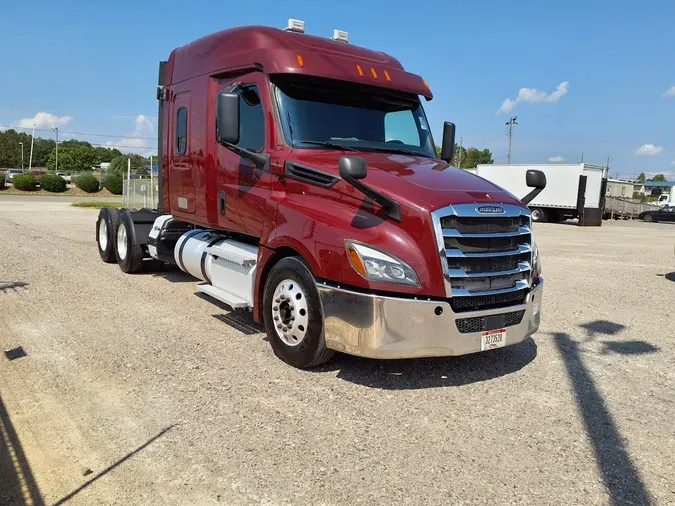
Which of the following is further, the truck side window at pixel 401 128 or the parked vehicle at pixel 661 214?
the parked vehicle at pixel 661 214

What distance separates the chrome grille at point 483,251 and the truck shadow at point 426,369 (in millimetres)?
785

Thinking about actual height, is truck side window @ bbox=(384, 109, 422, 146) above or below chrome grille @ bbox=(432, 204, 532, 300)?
above

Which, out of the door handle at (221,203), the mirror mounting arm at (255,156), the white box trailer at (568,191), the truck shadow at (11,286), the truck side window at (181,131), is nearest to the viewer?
the mirror mounting arm at (255,156)

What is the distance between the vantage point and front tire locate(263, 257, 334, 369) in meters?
4.66

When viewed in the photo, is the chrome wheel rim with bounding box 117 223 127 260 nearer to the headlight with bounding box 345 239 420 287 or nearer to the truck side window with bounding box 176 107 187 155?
the truck side window with bounding box 176 107 187 155

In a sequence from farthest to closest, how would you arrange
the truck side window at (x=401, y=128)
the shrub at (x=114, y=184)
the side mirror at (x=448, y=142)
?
the shrub at (x=114, y=184)
the side mirror at (x=448, y=142)
the truck side window at (x=401, y=128)

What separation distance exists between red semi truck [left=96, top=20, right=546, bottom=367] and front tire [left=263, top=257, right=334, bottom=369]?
16 mm

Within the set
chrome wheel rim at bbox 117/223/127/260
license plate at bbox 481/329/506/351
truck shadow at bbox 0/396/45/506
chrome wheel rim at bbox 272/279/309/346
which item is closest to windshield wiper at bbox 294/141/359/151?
chrome wheel rim at bbox 272/279/309/346

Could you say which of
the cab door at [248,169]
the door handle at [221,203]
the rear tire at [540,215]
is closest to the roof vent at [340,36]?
the cab door at [248,169]

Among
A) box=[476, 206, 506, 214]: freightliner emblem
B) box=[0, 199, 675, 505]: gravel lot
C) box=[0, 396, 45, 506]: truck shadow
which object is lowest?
box=[0, 396, 45, 506]: truck shadow

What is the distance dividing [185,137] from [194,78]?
2.45 feet

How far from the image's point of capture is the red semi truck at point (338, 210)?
4.27 metres

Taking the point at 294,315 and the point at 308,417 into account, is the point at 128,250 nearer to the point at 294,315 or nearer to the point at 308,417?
the point at 294,315

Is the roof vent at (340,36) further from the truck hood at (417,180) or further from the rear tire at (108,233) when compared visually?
the rear tire at (108,233)
